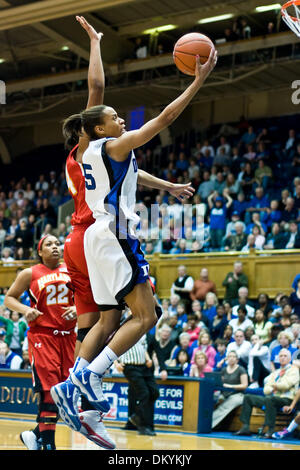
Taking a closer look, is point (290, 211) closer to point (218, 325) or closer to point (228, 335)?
point (218, 325)

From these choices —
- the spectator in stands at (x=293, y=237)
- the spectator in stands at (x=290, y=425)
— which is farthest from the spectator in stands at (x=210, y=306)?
the spectator in stands at (x=290, y=425)

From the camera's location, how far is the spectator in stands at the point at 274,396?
1062 centimetres

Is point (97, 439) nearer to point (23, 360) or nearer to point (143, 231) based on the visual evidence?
point (23, 360)

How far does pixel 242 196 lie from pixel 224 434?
806cm

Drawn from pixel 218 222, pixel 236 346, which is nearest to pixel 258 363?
pixel 236 346

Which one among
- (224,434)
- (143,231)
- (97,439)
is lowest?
(224,434)

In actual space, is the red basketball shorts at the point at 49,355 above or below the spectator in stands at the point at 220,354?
above

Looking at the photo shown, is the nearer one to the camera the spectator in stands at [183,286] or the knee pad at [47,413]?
the knee pad at [47,413]

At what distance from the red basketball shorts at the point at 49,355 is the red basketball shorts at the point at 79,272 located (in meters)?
1.29

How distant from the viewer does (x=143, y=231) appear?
679 inches

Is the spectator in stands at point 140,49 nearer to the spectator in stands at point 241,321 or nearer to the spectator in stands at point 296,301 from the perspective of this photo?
the spectator in stands at point 241,321

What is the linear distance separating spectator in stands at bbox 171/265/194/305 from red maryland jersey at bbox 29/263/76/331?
9.10 m
